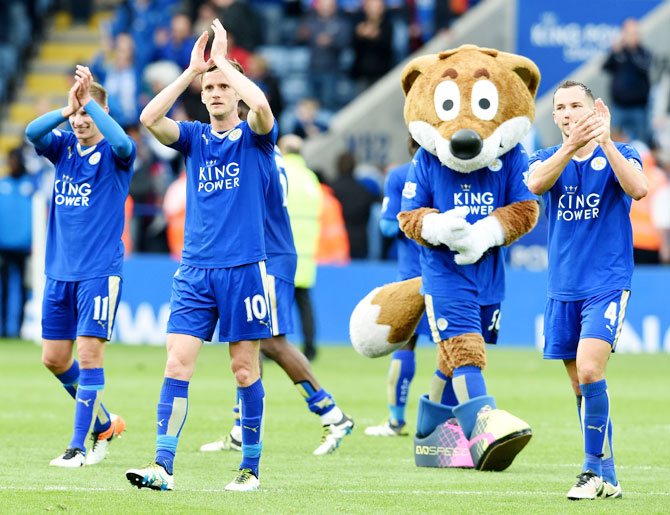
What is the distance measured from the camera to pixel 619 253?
7.00 meters

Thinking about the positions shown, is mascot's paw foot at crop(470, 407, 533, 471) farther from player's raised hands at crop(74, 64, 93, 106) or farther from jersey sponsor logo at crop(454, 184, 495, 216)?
player's raised hands at crop(74, 64, 93, 106)

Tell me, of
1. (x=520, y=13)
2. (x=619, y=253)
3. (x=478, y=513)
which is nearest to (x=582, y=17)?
(x=520, y=13)

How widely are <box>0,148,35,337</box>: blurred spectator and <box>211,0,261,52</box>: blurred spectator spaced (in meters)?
4.46

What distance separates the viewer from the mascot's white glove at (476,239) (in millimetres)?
7535

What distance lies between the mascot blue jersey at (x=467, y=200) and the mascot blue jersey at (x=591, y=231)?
2.26ft

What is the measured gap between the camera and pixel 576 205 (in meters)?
7.08

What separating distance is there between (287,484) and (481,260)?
1765mm

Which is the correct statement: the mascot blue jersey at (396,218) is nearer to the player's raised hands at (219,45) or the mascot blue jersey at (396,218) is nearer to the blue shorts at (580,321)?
the blue shorts at (580,321)

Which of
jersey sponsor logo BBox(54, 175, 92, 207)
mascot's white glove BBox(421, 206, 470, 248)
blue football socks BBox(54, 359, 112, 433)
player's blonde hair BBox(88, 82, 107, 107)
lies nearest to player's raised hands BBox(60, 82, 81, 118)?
player's blonde hair BBox(88, 82, 107, 107)

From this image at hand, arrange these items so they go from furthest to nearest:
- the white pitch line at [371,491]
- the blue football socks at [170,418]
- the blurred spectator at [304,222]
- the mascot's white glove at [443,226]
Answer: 1. the blurred spectator at [304,222]
2. the mascot's white glove at [443,226]
3. the white pitch line at [371,491]
4. the blue football socks at [170,418]

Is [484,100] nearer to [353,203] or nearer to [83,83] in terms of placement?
[83,83]

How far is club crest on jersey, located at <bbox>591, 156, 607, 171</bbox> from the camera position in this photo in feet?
23.2

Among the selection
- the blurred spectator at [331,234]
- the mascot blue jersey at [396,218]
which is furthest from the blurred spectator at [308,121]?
the mascot blue jersey at [396,218]

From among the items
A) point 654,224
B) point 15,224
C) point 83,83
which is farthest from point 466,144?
point 15,224
